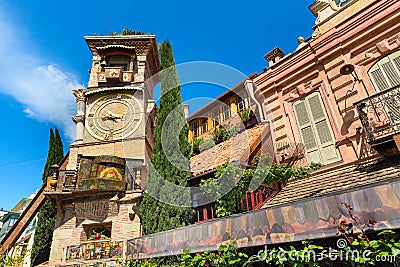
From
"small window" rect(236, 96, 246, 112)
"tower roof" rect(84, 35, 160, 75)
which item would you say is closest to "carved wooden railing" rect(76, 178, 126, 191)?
"small window" rect(236, 96, 246, 112)

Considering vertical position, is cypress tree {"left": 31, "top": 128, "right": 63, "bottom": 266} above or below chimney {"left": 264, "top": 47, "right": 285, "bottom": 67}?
below

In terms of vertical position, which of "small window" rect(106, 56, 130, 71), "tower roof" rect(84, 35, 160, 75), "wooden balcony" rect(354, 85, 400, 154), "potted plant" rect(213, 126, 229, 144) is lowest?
"wooden balcony" rect(354, 85, 400, 154)

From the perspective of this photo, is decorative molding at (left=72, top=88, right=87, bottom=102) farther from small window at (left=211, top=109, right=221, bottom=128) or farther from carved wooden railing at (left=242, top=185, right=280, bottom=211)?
carved wooden railing at (left=242, top=185, right=280, bottom=211)

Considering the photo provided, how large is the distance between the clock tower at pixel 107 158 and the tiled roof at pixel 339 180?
296 inches

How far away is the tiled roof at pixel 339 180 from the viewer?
5953 mm

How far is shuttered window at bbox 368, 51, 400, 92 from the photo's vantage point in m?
7.50

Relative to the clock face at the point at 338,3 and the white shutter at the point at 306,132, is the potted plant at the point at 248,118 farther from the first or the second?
the clock face at the point at 338,3

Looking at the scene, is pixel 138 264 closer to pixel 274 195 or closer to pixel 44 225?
pixel 274 195

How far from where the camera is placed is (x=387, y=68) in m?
7.72

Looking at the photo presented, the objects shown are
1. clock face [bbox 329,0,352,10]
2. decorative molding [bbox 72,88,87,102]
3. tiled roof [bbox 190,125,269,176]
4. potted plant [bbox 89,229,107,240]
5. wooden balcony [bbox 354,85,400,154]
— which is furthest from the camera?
decorative molding [bbox 72,88,87,102]

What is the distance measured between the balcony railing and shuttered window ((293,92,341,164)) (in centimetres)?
148

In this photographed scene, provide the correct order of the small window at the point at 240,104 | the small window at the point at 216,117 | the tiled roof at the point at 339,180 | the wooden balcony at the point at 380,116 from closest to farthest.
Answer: the tiled roof at the point at 339,180
the wooden balcony at the point at 380,116
the small window at the point at 240,104
the small window at the point at 216,117

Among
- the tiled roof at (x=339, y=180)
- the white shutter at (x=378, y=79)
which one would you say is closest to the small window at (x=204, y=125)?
the tiled roof at (x=339, y=180)

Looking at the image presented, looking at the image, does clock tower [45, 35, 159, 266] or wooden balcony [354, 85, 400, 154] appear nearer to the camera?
wooden balcony [354, 85, 400, 154]
